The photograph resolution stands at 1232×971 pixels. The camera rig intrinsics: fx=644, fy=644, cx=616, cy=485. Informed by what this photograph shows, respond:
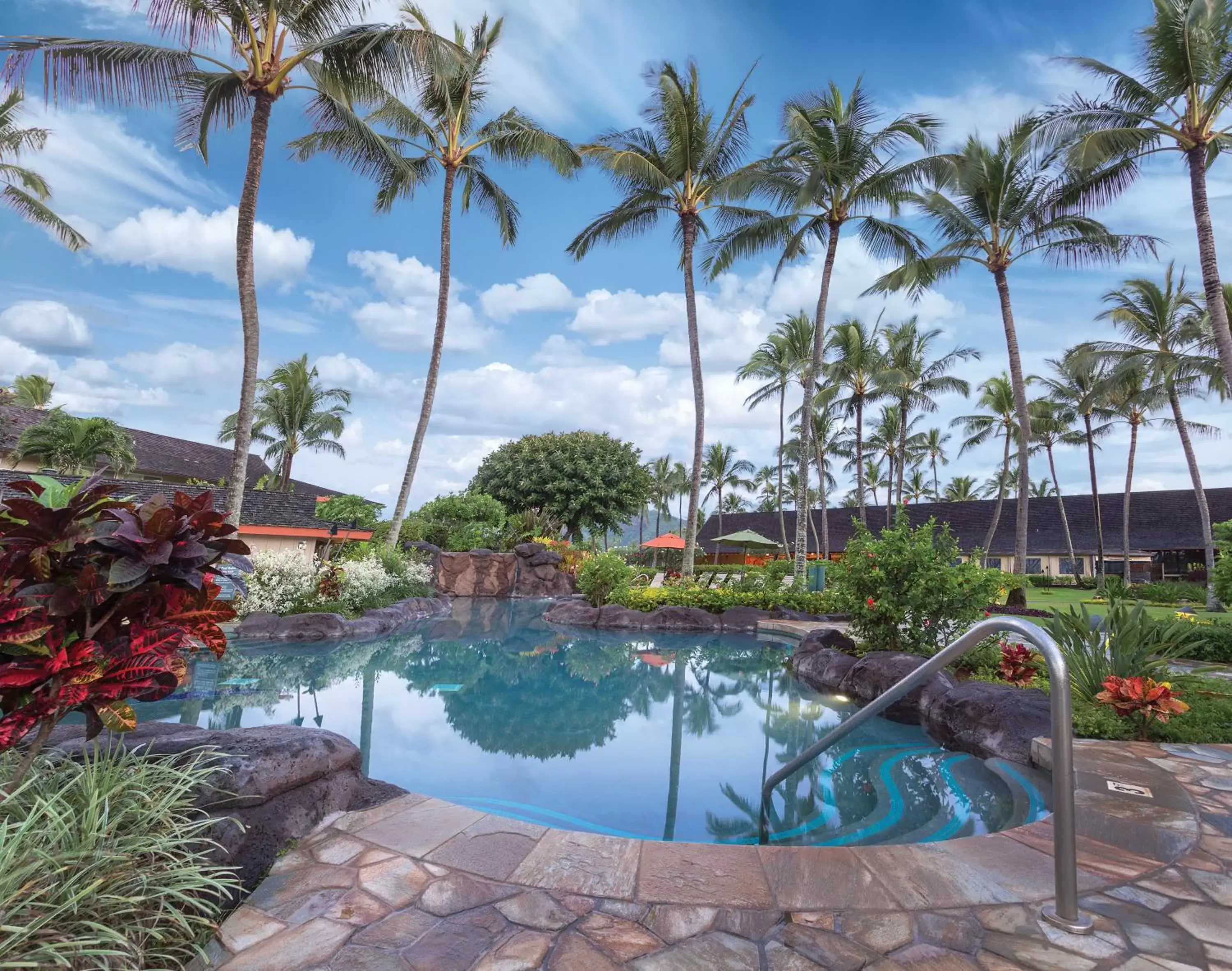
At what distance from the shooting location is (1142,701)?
4.67 metres

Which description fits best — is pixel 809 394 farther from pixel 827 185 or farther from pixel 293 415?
pixel 293 415

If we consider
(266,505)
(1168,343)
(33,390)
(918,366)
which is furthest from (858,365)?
(33,390)

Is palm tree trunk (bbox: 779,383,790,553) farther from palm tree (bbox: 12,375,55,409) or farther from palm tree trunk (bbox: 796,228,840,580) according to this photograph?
palm tree (bbox: 12,375,55,409)

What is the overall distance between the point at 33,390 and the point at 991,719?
1591 inches

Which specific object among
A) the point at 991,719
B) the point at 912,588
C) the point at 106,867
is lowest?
the point at 991,719

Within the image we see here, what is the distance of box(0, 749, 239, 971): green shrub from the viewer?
1735mm

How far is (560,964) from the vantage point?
202 centimetres

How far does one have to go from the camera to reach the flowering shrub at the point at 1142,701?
4.61 meters

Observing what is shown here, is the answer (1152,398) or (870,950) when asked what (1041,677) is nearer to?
(870,950)

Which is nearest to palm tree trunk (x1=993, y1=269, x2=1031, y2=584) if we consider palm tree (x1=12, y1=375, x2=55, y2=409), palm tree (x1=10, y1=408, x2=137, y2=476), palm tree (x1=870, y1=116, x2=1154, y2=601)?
palm tree (x1=870, y1=116, x2=1154, y2=601)

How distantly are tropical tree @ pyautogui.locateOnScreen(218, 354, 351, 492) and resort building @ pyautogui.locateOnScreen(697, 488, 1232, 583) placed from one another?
2209cm

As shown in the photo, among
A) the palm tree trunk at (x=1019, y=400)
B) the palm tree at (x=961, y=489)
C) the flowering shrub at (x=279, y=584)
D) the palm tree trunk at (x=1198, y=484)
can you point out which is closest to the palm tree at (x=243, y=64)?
the flowering shrub at (x=279, y=584)

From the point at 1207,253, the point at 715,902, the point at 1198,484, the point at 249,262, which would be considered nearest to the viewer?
the point at 715,902

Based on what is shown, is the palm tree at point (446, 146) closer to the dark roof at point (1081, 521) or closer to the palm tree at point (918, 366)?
the palm tree at point (918, 366)
